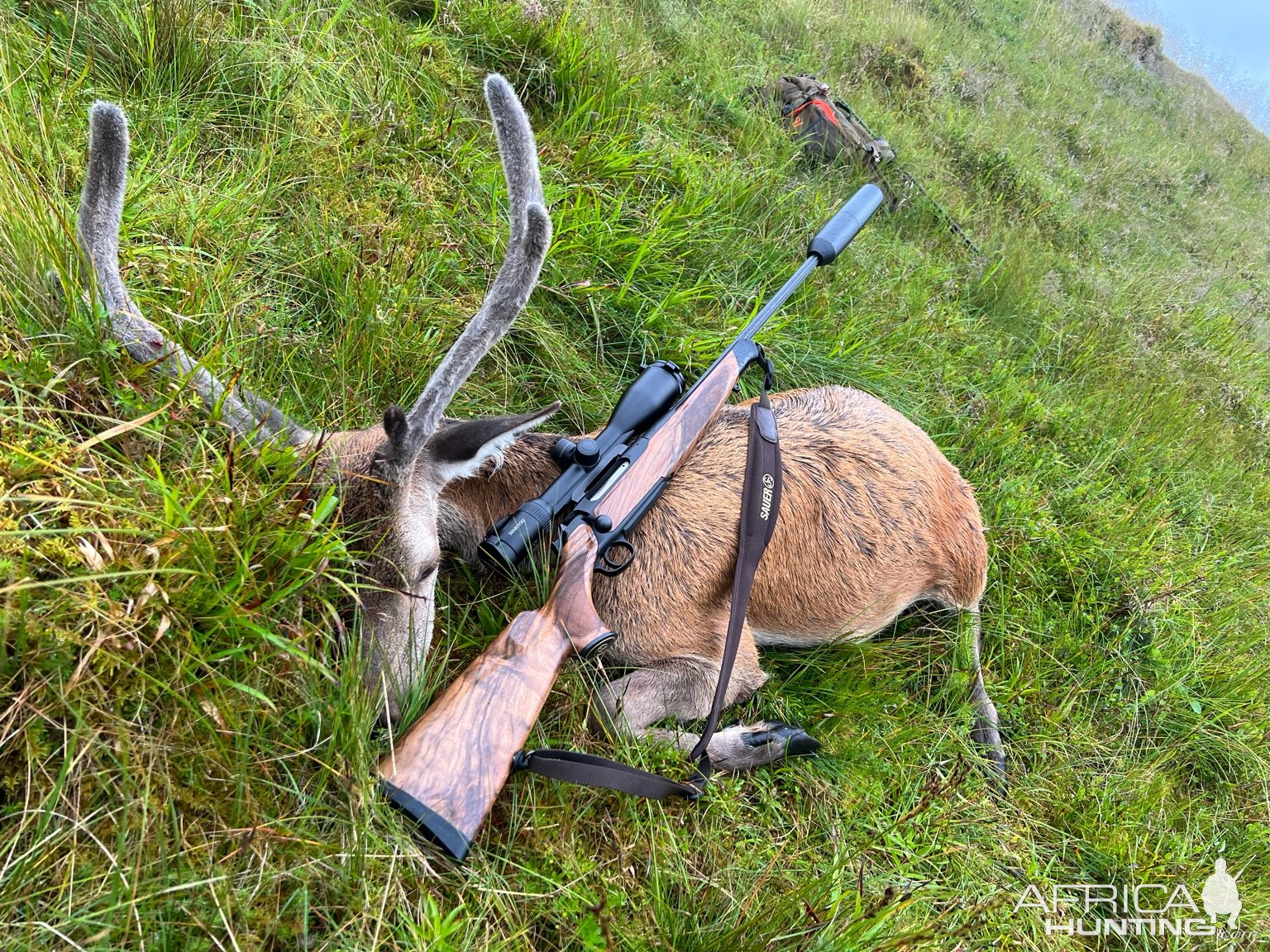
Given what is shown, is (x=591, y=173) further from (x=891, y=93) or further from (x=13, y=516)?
(x=891, y=93)

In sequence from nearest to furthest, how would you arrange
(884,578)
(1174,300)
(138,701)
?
(138,701)
(884,578)
(1174,300)

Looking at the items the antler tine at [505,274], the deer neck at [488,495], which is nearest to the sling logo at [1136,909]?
the deer neck at [488,495]

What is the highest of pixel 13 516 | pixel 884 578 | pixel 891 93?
pixel 891 93

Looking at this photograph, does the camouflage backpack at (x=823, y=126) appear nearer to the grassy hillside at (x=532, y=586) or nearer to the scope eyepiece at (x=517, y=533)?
the grassy hillside at (x=532, y=586)

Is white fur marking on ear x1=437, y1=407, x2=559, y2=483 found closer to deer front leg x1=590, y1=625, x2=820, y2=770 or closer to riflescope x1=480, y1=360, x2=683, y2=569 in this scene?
riflescope x1=480, y1=360, x2=683, y2=569

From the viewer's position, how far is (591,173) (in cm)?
437

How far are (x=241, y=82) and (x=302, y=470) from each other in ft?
8.24

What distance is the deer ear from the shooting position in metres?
2.52

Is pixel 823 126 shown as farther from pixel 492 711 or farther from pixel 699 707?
pixel 492 711

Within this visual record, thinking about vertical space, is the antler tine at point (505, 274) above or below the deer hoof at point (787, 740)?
above

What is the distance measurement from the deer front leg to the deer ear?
100cm

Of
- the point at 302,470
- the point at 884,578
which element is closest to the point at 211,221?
the point at 302,470

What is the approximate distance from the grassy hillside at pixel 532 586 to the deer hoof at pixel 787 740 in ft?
0.29

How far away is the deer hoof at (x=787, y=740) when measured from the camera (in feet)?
9.77
